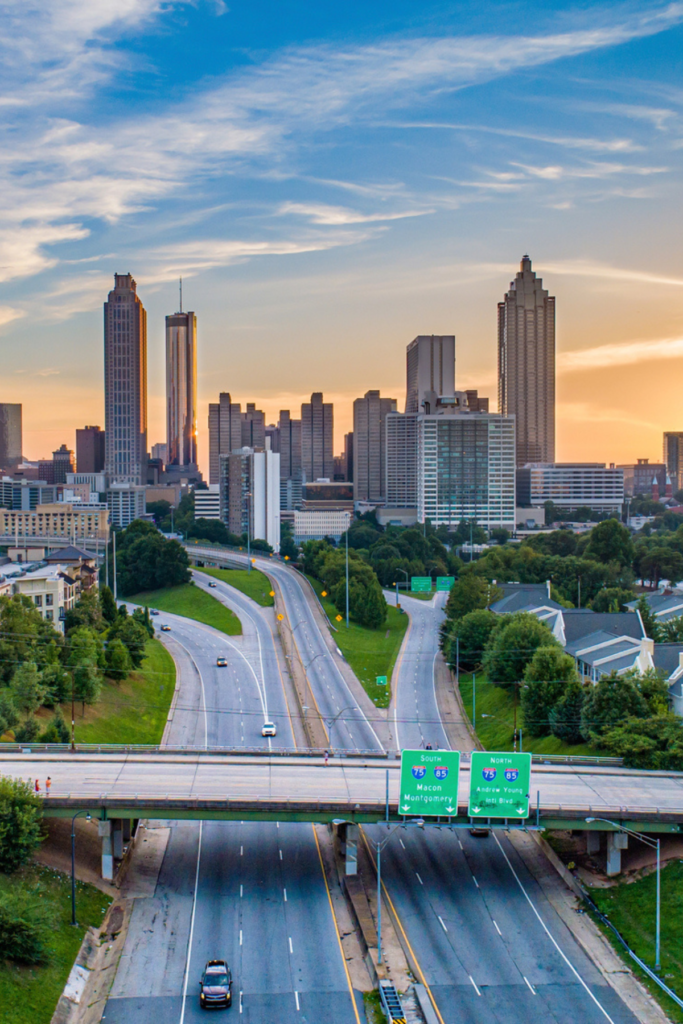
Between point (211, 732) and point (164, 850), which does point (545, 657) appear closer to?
point (211, 732)

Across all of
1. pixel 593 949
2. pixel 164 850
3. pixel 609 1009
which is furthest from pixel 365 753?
pixel 609 1009

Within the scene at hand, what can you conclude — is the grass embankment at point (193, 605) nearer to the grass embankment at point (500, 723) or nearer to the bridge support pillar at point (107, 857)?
the grass embankment at point (500, 723)

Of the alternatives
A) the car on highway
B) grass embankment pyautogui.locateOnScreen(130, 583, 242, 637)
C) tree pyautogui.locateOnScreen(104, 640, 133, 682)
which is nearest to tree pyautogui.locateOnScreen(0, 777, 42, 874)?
the car on highway

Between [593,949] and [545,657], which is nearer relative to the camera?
[593,949]

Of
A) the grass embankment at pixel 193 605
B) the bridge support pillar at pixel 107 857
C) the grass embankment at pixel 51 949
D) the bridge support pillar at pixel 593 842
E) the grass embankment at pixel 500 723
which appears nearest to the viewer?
the grass embankment at pixel 51 949

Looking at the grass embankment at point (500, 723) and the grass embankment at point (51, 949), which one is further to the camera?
the grass embankment at point (500, 723)

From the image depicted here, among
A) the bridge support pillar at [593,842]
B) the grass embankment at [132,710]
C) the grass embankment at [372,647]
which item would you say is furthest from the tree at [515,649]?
the grass embankment at [132,710]

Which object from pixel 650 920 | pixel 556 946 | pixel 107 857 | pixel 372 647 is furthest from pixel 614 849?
pixel 372 647

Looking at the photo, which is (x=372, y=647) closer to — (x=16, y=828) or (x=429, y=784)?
(x=429, y=784)
